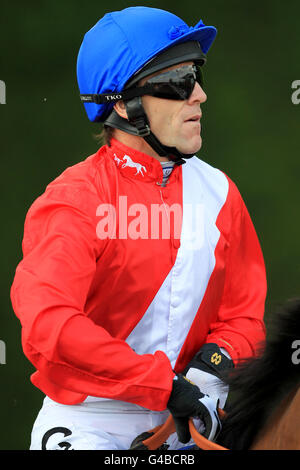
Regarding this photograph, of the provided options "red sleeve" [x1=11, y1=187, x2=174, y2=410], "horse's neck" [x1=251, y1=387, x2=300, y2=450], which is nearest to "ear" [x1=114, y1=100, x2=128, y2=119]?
"red sleeve" [x1=11, y1=187, x2=174, y2=410]

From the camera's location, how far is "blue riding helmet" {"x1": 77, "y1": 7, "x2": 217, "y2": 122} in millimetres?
1987

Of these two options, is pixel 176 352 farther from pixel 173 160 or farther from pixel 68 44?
pixel 68 44

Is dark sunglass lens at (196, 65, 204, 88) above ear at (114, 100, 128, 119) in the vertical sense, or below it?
above

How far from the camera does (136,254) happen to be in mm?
1977

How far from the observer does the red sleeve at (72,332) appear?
1763 millimetres

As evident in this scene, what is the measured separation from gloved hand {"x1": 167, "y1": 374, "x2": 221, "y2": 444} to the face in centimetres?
61

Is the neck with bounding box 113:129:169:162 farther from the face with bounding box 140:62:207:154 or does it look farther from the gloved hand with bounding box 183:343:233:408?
the gloved hand with bounding box 183:343:233:408

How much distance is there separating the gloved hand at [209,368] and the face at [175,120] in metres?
0.53

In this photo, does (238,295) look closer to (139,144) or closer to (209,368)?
(209,368)

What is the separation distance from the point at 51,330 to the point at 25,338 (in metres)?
0.08

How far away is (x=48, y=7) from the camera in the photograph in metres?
3.96

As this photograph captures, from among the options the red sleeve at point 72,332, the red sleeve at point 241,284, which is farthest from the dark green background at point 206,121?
the red sleeve at point 72,332

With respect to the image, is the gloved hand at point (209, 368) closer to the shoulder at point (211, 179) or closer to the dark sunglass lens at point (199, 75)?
the shoulder at point (211, 179)

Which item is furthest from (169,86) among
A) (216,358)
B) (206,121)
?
(206,121)
